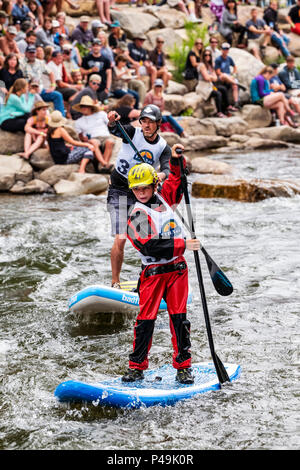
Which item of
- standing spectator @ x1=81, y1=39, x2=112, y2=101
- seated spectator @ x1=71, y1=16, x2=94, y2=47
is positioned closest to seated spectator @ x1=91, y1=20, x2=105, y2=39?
seated spectator @ x1=71, y1=16, x2=94, y2=47

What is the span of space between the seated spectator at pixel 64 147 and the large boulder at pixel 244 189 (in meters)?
2.05

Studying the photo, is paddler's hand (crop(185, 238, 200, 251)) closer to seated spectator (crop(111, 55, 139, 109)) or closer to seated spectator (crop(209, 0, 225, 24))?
seated spectator (crop(111, 55, 139, 109))

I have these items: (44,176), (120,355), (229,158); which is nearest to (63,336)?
(120,355)

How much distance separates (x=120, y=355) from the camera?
481 cm

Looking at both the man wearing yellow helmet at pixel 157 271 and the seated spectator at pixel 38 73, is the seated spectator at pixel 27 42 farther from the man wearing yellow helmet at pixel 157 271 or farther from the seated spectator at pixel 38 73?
the man wearing yellow helmet at pixel 157 271

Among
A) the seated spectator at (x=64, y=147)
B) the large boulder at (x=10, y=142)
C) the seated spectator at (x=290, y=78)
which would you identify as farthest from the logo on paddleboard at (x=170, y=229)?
the seated spectator at (x=290, y=78)

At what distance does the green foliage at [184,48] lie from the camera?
17.5 metres

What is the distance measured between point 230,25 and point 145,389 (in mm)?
17230

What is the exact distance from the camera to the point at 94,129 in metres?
11.5

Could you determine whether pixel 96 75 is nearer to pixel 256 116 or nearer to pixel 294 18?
pixel 256 116

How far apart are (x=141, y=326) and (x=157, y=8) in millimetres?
17889

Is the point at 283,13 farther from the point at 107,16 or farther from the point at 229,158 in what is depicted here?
the point at 229,158

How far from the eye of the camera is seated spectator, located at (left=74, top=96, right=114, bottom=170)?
37.4 feet

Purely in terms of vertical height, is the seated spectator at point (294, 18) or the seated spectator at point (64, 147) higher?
the seated spectator at point (294, 18)
